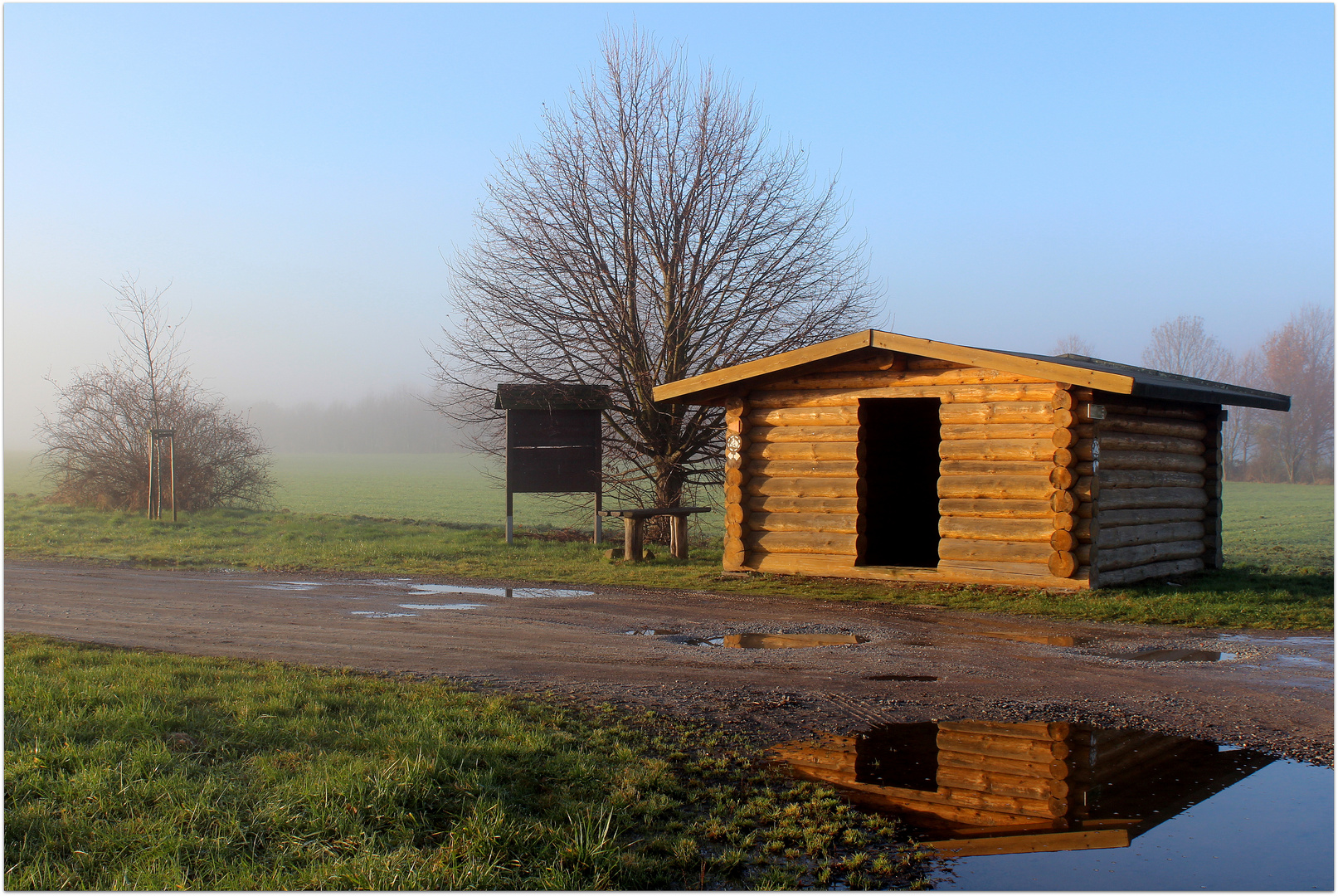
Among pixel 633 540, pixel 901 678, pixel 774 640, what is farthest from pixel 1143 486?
pixel 633 540

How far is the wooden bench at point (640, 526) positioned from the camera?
15992mm

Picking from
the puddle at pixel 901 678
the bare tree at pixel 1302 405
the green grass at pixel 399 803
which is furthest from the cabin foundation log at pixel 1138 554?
the bare tree at pixel 1302 405

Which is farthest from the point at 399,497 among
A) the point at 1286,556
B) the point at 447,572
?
the point at 1286,556

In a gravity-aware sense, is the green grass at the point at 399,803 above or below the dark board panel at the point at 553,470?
below

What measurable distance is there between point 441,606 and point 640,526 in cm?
552

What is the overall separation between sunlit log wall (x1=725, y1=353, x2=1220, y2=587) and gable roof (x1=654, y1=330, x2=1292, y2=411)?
31 cm

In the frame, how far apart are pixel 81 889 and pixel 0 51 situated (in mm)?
4323

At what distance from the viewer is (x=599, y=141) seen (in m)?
19.7

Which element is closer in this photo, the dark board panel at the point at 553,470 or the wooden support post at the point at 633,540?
the wooden support post at the point at 633,540

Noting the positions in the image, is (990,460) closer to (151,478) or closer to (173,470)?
(173,470)

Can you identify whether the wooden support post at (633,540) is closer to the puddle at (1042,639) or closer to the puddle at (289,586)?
the puddle at (289,586)

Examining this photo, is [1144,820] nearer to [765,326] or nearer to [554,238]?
[765,326]

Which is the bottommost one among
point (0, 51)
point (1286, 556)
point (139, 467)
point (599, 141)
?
point (1286, 556)

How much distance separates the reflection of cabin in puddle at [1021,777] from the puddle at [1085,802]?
1 cm
